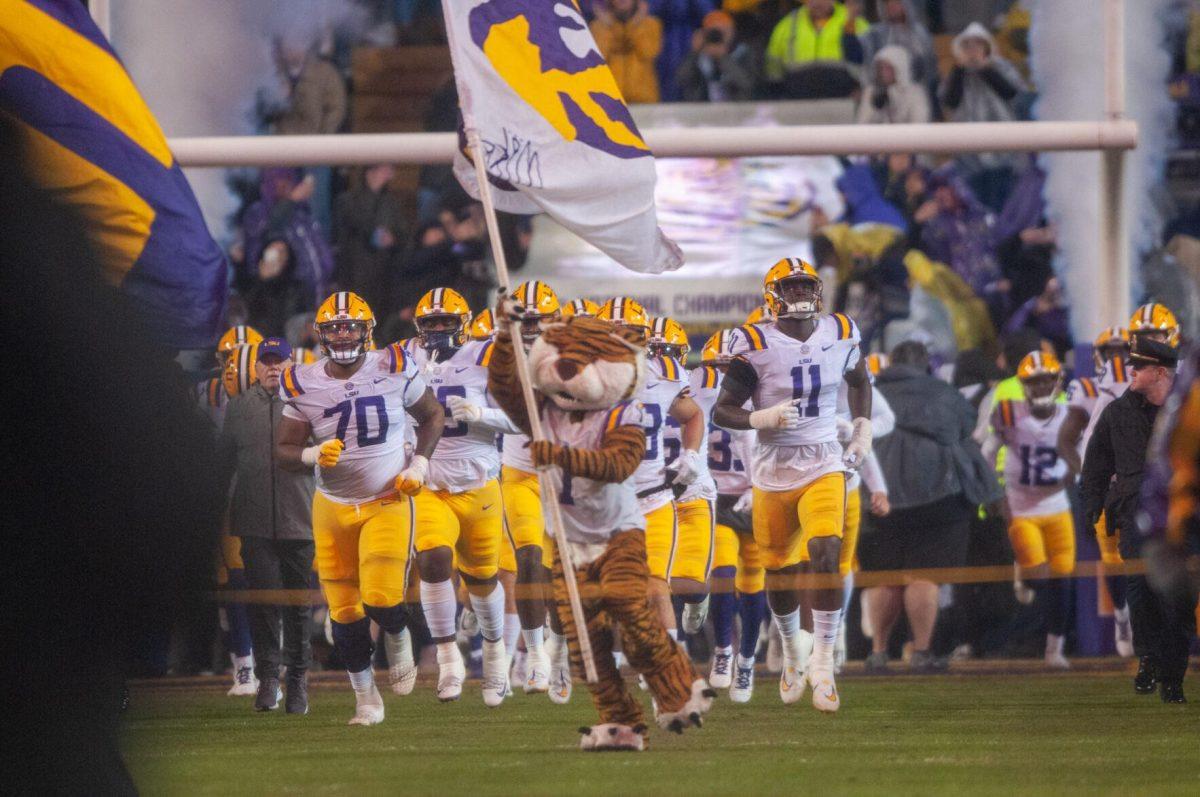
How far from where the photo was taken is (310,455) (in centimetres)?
1218

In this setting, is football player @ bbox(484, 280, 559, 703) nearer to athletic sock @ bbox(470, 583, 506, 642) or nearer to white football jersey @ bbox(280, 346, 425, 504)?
athletic sock @ bbox(470, 583, 506, 642)

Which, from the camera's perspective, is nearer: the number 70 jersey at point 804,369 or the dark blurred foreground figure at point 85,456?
the dark blurred foreground figure at point 85,456

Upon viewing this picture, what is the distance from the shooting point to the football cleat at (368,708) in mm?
11805

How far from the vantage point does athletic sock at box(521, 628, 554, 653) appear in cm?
1388

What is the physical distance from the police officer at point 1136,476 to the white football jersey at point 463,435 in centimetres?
355

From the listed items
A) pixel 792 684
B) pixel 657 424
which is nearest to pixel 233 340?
pixel 657 424

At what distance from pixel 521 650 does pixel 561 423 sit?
6409 millimetres

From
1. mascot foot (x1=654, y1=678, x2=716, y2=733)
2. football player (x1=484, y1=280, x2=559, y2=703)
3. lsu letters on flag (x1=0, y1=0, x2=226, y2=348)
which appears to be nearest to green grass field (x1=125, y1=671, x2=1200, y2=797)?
mascot foot (x1=654, y1=678, x2=716, y2=733)

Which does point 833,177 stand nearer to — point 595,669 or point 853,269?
point 853,269

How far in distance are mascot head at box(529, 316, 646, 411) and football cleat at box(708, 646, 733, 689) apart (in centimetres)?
554

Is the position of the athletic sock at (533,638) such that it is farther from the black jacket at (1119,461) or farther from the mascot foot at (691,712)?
the mascot foot at (691,712)

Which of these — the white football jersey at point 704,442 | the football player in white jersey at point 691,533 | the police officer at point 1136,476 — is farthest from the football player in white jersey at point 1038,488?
the police officer at point 1136,476

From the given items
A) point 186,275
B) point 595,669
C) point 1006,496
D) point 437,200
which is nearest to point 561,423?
point 595,669

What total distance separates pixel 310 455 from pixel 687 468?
2170 mm
